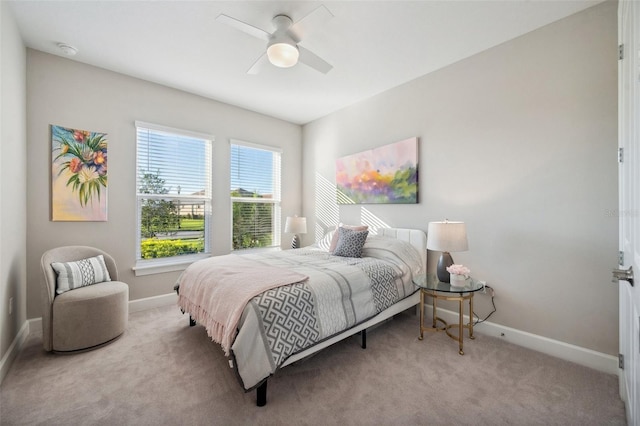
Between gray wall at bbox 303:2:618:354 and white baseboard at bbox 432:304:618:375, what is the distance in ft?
0.16

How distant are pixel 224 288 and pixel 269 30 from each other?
7.33 feet

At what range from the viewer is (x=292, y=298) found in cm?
181

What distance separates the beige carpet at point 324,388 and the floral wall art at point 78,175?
4.28 feet

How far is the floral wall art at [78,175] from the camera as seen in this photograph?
9.04ft

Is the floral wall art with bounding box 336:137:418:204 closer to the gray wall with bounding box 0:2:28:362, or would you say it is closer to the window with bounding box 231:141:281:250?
the window with bounding box 231:141:281:250

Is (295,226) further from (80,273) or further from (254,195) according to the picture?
(80,273)

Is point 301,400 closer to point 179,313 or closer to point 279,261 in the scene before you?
point 279,261

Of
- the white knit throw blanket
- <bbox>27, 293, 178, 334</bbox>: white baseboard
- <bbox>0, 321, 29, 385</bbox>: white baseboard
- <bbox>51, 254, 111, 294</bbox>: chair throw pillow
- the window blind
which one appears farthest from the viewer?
the window blind

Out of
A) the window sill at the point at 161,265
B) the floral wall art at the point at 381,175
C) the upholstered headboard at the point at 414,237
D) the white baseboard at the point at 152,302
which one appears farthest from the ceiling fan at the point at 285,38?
the white baseboard at the point at 152,302

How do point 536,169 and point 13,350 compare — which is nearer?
point 13,350

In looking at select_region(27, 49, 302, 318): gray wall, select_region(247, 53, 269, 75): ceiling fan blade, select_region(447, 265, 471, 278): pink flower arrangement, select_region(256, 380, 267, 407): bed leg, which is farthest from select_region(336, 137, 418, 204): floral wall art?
select_region(256, 380, 267, 407): bed leg

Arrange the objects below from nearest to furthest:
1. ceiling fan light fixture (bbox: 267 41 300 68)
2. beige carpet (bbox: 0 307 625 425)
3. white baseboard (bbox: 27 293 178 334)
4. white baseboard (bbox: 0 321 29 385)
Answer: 1. beige carpet (bbox: 0 307 625 425)
2. white baseboard (bbox: 0 321 29 385)
3. ceiling fan light fixture (bbox: 267 41 300 68)
4. white baseboard (bbox: 27 293 178 334)

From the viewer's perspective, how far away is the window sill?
3258mm

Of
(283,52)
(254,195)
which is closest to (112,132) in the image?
(254,195)
